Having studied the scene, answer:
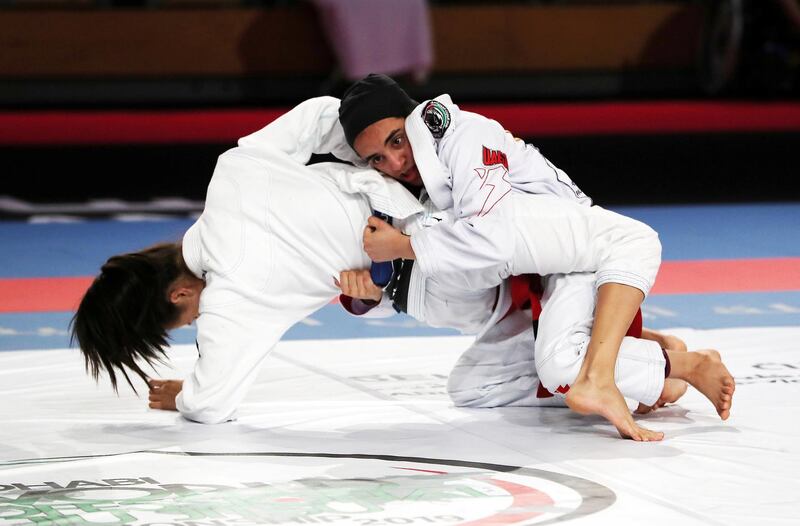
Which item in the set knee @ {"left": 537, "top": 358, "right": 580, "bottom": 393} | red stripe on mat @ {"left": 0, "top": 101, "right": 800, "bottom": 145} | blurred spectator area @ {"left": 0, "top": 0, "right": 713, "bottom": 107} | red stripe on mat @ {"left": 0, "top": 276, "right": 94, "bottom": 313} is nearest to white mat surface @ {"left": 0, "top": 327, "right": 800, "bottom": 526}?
knee @ {"left": 537, "top": 358, "right": 580, "bottom": 393}

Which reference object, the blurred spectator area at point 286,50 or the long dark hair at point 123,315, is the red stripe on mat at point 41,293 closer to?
the long dark hair at point 123,315

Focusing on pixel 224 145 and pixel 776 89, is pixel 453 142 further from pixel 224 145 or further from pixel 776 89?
pixel 776 89

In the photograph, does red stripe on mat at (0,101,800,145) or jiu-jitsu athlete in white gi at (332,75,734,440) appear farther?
red stripe on mat at (0,101,800,145)

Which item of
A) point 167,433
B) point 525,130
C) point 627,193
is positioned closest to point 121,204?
point 525,130

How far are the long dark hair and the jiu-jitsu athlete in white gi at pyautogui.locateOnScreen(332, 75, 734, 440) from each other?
1.54 ft

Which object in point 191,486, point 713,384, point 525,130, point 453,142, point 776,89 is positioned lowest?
point 191,486

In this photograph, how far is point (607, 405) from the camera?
2336mm

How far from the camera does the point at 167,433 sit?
8.21 feet

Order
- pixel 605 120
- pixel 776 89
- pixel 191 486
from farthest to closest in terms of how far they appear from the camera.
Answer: pixel 776 89 < pixel 605 120 < pixel 191 486

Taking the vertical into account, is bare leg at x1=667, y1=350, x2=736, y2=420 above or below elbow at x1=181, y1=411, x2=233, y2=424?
above

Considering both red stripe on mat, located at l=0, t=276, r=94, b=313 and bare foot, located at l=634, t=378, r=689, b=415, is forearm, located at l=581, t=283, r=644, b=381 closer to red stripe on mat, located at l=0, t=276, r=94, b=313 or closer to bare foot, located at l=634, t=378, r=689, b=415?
bare foot, located at l=634, t=378, r=689, b=415

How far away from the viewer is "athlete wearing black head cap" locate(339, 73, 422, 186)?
98.6 inches

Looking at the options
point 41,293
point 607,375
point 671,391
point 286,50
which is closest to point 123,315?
point 607,375

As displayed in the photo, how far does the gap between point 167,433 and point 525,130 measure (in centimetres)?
427
